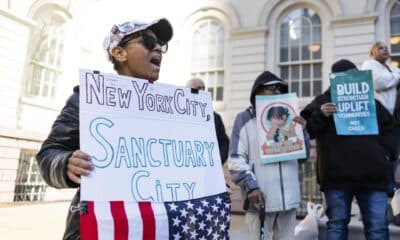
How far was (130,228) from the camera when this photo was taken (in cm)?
136

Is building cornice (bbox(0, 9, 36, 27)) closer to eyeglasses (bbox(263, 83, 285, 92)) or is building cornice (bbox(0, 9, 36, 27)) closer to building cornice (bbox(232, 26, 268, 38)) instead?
building cornice (bbox(232, 26, 268, 38))

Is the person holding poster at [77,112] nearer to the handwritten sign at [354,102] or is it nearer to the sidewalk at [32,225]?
the handwritten sign at [354,102]

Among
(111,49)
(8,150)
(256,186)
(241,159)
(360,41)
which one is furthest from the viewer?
(360,41)

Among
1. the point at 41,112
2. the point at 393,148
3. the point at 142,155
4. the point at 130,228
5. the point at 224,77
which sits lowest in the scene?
the point at 130,228

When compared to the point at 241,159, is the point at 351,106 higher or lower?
higher

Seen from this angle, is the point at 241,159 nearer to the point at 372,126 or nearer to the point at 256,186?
the point at 256,186

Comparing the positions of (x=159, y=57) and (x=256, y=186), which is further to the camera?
(x=256, y=186)

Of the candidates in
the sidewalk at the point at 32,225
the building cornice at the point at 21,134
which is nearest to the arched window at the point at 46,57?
the building cornice at the point at 21,134

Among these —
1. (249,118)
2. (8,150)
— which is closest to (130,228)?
(249,118)

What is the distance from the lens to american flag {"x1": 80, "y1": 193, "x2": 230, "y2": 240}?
1290 mm

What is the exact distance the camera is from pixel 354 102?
3340mm

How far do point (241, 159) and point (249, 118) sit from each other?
1.41 ft

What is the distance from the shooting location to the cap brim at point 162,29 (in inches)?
68.7

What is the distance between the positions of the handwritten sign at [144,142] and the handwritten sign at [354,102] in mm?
1984
